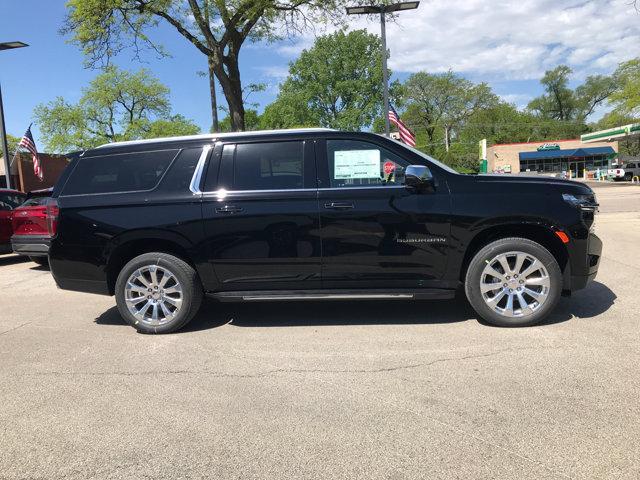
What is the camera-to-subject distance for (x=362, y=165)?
4867 millimetres

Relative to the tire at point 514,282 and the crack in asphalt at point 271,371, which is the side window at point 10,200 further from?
the tire at point 514,282

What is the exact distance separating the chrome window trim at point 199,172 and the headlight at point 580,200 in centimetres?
348

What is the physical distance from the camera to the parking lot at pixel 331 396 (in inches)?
106

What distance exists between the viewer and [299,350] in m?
4.41

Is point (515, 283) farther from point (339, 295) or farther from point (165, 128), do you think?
point (165, 128)

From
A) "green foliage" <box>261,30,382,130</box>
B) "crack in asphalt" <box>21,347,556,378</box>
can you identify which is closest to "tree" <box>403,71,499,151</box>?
"green foliage" <box>261,30,382,130</box>

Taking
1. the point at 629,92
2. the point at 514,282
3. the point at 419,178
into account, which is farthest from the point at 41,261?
the point at 629,92

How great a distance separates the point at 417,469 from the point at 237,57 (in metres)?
14.4

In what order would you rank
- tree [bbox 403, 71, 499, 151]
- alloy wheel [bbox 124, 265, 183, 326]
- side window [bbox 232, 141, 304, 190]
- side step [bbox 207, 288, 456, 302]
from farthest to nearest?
tree [bbox 403, 71, 499, 151]
alloy wheel [bbox 124, 265, 183, 326]
side window [bbox 232, 141, 304, 190]
side step [bbox 207, 288, 456, 302]

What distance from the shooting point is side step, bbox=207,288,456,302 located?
477cm

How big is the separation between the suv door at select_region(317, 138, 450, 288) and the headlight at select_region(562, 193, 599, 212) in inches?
44.1

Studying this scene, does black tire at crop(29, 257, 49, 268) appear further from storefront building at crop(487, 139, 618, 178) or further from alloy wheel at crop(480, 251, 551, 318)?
storefront building at crop(487, 139, 618, 178)

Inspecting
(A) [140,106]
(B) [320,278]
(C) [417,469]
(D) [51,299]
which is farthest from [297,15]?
(A) [140,106]

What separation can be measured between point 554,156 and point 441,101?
→ 1745 cm
